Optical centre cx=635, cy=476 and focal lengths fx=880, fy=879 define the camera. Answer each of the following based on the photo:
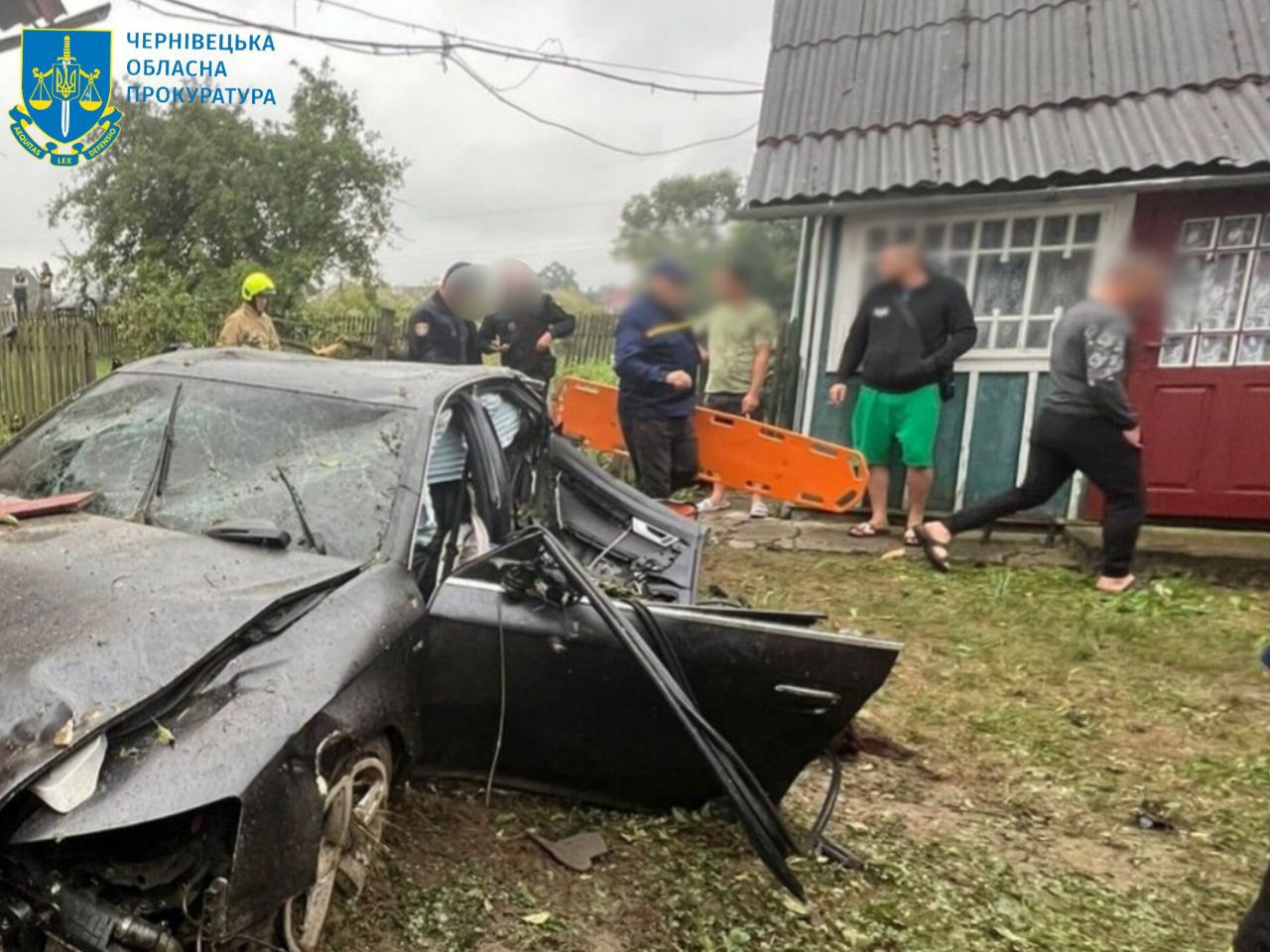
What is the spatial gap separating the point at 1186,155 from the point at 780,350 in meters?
3.02

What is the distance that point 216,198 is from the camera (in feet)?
59.7

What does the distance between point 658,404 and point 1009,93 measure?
3485mm

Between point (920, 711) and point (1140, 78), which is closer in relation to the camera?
point (920, 711)

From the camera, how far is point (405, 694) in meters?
2.21

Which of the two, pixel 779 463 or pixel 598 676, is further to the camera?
pixel 779 463

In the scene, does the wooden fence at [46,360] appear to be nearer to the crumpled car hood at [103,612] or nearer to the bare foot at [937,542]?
the bare foot at [937,542]

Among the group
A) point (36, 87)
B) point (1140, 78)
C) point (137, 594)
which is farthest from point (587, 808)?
point (36, 87)

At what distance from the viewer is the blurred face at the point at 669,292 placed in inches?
148

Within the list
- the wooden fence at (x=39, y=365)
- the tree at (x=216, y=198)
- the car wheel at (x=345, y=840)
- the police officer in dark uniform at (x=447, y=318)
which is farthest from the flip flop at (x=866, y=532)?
the tree at (x=216, y=198)

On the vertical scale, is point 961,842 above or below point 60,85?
below

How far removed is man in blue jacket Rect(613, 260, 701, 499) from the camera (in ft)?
17.7

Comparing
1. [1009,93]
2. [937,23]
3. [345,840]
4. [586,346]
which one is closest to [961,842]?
[345,840]

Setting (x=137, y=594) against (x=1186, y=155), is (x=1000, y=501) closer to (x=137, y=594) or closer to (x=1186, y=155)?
(x=1186, y=155)

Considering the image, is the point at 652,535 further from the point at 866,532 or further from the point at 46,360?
the point at 46,360
